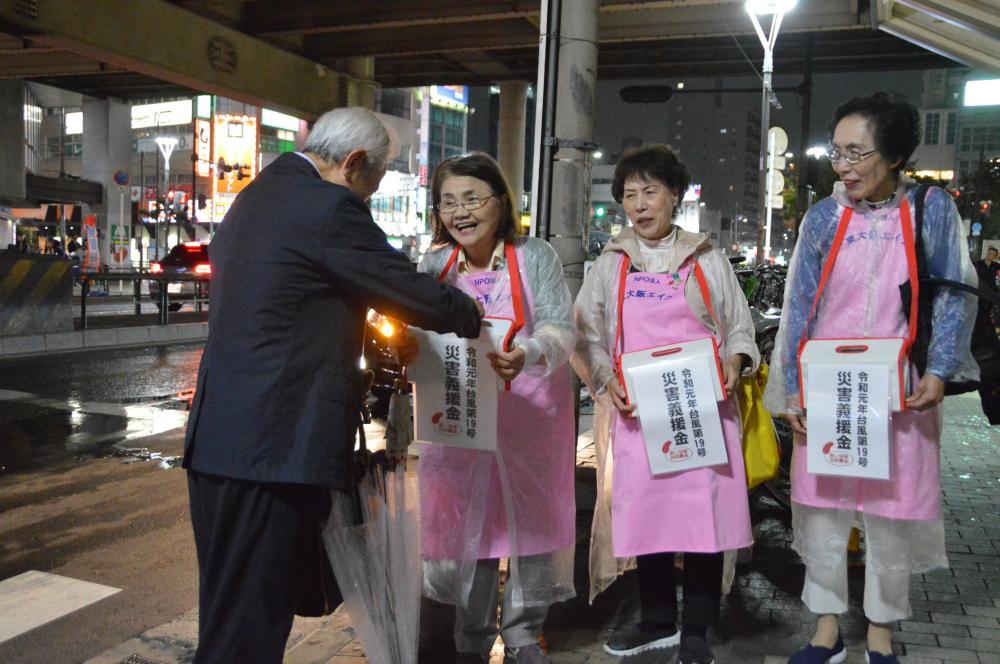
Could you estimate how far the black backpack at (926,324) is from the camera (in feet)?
9.78

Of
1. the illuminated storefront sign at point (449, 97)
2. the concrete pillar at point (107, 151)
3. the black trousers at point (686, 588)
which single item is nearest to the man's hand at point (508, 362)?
the black trousers at point (686, 588)

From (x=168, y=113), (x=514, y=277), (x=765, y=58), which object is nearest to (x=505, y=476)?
(x=514, y=277)

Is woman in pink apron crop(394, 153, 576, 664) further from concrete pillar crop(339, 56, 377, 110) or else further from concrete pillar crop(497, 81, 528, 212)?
concrete pillar crop(497, 81, 528, 212)

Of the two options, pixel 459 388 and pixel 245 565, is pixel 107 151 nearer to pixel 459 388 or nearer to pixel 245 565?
pixel 459 388

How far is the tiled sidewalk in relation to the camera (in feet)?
11.0

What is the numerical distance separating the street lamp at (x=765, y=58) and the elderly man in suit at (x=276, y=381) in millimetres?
11741

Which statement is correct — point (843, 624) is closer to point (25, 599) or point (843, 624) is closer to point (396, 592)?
point (396, 592)

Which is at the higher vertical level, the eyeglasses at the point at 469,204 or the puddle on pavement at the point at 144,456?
the eyeglasses at the point at 469,204

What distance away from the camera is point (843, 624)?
11.9ft

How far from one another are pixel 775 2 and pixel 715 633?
1180cm

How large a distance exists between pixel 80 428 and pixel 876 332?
714cm

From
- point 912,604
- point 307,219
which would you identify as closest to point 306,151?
point 307,219

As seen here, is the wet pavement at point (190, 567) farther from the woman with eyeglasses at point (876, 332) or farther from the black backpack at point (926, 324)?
the black backpack at point (926, 324)

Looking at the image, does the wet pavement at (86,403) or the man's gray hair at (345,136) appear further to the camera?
the wet pavement at (86,403)
